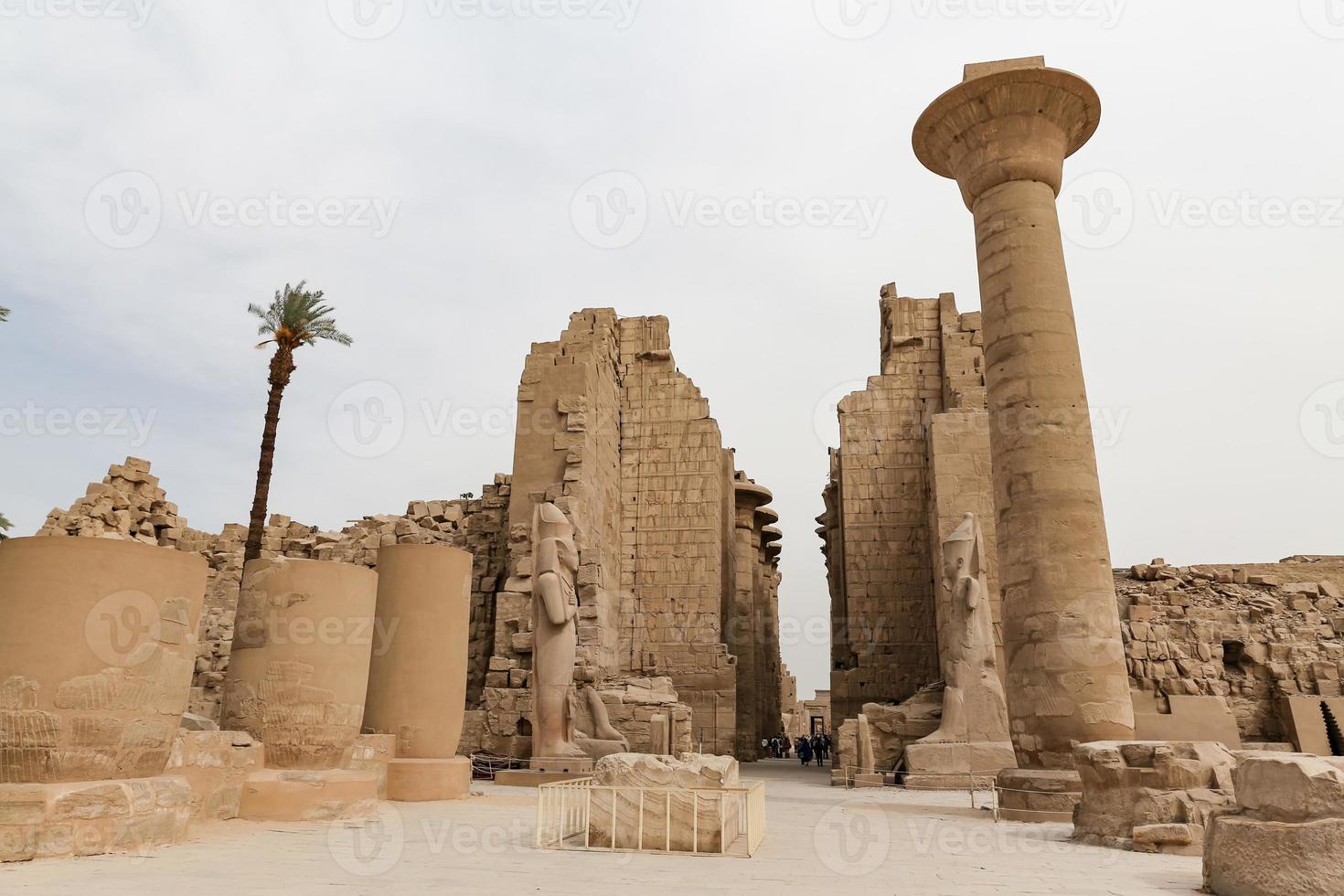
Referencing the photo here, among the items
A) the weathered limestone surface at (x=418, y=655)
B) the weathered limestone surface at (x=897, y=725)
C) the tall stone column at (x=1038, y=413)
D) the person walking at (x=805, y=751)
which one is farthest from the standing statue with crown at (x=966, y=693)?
the person walking at (x=805, y=751)

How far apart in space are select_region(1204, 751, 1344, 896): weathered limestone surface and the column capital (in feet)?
25.4

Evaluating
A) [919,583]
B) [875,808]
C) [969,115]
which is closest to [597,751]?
[875,808]

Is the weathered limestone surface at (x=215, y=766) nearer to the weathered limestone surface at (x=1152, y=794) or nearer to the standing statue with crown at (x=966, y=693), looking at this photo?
the weathered limestone surface at (x=1152, y=794)

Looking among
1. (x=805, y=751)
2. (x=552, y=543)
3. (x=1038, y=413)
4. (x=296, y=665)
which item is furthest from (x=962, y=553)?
(x=805, y=751)

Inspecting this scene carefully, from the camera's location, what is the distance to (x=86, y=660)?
17.3 ft

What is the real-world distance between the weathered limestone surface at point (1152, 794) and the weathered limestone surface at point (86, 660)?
6731 mm

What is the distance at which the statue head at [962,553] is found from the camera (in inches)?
528

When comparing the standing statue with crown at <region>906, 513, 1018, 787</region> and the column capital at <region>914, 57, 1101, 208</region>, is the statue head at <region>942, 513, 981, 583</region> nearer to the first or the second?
the standing statue with crown at <region>906, 513, 1018, 787</region>

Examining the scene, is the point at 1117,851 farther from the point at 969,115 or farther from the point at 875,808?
the point at 969,115

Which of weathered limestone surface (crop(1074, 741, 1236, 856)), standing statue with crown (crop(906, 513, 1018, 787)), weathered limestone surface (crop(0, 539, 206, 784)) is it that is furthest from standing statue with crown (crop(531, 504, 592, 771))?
weathered limestone surface (crop(1074, 741, 1236, 856))

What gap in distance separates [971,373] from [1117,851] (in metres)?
13.4

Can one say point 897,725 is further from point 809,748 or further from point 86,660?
point 86,660

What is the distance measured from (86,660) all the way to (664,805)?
3.67 meters

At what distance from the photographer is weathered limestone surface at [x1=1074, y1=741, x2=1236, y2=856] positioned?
20.5 feet
